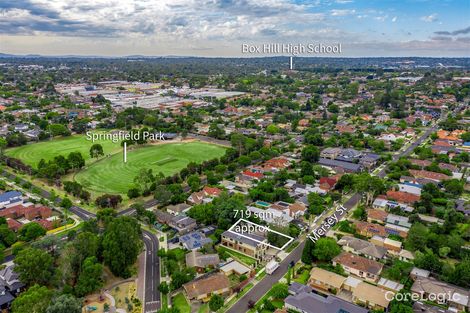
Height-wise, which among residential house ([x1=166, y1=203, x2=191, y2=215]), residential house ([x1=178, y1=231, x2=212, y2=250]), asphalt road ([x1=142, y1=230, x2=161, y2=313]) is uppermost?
residential house ([x1=166, y1=203, x2=191, y2=215])

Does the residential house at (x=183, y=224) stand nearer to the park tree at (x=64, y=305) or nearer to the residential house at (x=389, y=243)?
the park tree at (x=64, y=305)

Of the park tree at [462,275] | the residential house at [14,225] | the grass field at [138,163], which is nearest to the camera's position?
the park tree at [462,275]

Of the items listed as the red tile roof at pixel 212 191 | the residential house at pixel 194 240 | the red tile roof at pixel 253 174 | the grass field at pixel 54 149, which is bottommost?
the residential house at pixel 194 240

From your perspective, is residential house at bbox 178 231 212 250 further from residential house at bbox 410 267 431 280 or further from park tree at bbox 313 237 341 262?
residential house at bbox 410 267 431 280

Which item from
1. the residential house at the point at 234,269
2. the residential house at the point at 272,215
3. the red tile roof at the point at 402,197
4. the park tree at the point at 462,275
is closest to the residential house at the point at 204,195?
the residential house at the point at 272,215

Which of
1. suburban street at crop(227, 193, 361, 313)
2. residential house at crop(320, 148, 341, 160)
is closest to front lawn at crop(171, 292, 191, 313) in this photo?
suburban street at crop(227, 193, 361, 313)
